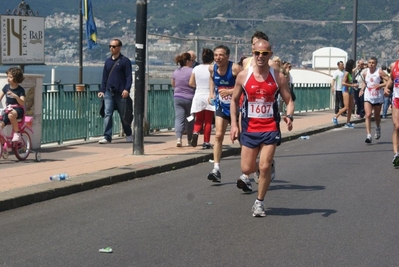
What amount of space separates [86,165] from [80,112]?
14.1ft

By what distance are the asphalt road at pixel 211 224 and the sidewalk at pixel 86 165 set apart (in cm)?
17

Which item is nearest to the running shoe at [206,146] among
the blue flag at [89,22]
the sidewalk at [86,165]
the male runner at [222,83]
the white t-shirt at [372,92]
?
the sidewalk at [86,165]

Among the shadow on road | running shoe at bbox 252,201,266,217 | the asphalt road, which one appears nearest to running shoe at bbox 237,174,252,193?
the asphalt road

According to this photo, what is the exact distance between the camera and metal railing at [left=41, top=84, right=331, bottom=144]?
17.0 meters

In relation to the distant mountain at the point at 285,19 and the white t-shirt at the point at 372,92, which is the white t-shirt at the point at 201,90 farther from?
the distant mountain at the point at 285,19

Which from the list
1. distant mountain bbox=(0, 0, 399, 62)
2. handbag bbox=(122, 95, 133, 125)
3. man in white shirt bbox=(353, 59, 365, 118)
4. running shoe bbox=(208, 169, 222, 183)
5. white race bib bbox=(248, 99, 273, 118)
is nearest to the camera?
white race bib bbox=(248, 99, 273, 118)

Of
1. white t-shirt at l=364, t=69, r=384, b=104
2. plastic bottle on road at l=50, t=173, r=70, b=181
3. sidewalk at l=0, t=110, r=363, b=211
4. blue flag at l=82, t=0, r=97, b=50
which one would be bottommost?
sidewalk at l=0, t=110, r=363, b=211

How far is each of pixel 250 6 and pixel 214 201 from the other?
480 feet

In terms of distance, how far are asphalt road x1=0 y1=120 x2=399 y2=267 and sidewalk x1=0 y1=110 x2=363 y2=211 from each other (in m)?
0.17

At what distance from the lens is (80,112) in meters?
18.1

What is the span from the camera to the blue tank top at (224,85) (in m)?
13.3

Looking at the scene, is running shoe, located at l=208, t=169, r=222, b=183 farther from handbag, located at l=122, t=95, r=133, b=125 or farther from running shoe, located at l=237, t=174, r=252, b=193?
handbag, located at l=122, t=95, r=133, b=125

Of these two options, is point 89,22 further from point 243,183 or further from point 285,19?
point 285,19

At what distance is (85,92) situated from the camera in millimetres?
18375
